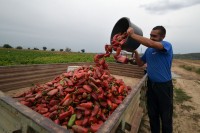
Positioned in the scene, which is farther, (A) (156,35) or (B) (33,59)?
(B) (33,59)

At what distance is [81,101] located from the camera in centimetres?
267

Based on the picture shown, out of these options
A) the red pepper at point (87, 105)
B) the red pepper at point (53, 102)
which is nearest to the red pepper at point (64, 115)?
the red pepper at point (87, 105)

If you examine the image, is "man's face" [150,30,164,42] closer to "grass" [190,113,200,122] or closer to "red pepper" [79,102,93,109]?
"red pepper" [79,102,93,109]

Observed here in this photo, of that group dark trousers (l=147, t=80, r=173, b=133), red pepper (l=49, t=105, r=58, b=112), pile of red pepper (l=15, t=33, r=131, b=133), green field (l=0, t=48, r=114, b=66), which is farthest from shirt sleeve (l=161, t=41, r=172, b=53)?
green field (l=0, t=48, r=114, b=66)

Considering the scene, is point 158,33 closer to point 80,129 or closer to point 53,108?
point 80,129

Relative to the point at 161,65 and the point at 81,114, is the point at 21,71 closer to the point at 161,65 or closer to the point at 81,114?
the point at 81,114

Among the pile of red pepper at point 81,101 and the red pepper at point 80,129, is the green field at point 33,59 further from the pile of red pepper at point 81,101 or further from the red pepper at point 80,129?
the red pepper at point 80,129

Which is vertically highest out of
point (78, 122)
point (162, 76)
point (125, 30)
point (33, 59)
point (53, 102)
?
point (125, 30)

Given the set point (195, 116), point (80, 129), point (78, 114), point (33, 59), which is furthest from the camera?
point (33, 59)

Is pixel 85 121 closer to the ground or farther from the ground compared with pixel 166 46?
closer to the ground

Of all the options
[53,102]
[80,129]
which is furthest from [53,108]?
[80,129]

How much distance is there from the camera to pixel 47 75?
5941 mm

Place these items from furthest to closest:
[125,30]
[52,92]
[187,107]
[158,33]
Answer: [187,107] → [125,30] → [52,92] → [158,33]

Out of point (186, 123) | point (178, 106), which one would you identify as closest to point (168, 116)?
point (186, 123)
